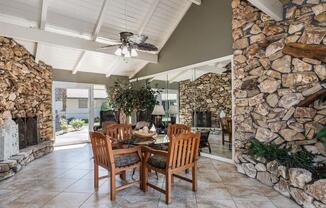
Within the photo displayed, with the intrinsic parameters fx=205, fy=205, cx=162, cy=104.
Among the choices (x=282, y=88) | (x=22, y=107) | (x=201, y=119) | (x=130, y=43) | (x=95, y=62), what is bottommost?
(x=201, y=119)

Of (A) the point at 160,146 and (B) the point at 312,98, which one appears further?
(A) the point at 160,146

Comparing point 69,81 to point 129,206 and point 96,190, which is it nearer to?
point 96,190

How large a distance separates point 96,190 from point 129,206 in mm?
790

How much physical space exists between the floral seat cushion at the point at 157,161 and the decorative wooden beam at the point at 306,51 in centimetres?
265

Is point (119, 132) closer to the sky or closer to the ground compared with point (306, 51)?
closer to the ground

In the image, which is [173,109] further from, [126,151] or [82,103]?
[126,151]

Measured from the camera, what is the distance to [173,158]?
9.23 ft

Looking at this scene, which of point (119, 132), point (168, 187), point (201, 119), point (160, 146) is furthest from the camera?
point (201, 119)

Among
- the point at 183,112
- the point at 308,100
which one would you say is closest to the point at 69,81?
the point at 183,112

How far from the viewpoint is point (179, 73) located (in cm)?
617

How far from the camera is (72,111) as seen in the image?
287 inches

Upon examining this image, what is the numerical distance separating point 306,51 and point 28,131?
6.44 metres

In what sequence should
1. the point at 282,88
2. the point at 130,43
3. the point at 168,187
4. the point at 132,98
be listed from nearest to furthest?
the point at 168,187 → the point at 282,88 → the point at 130,43 → the point at 132,98

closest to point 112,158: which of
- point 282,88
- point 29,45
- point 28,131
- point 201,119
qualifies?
point 282,88
